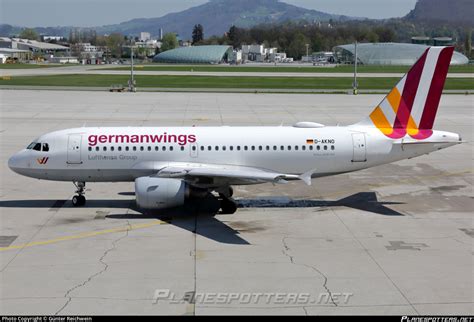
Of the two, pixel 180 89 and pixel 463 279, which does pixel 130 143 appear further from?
pixel 180 89

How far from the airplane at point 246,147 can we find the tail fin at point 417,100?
0.15ft

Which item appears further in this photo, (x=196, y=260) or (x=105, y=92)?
(x=105, y=92)

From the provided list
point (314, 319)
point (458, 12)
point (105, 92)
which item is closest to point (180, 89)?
point (105, 92)

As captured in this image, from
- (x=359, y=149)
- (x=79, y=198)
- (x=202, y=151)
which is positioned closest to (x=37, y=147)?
(x=79, y=198)

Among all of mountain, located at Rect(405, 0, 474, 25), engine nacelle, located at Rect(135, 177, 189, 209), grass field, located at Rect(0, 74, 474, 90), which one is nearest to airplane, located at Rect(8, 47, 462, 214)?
engine nacelle, located at Rect(135, 177, 189, 209)

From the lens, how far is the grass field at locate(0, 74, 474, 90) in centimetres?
10756

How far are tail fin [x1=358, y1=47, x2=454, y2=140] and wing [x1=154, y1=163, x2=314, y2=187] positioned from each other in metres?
6.05

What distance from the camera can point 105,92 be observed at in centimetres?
9225

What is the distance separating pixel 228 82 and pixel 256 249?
9339 cm

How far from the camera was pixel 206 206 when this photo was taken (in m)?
30.5

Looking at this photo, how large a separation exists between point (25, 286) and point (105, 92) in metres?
74.3

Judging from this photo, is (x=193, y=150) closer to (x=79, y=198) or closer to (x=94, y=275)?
(x=79, y=198)

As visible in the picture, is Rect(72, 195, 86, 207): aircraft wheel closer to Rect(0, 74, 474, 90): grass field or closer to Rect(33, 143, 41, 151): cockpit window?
Rect(33, 143, 41, 151): cockpit window

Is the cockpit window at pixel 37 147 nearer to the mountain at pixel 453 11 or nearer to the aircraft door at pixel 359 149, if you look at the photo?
the aircraft door at pixel 359 149
